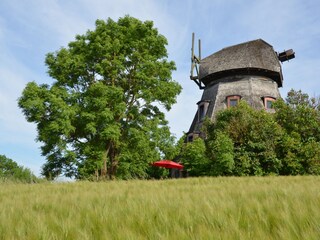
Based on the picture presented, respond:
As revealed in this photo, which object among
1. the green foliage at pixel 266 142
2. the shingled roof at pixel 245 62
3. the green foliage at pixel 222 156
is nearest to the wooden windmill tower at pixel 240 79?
the shingled roof at pixel 245 62

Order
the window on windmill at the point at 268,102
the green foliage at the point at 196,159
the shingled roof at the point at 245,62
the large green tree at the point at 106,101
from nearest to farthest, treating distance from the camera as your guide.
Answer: the large green tree at the point at 106,101 → the green foliage at the point at 196,159 → the window on windmill at the point at 268,102 → the shingled roof at the point at 245,62

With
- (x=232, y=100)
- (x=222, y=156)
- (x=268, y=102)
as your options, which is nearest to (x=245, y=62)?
(x=232, y=100)

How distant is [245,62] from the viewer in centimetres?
3136

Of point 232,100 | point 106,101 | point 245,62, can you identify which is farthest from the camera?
point 245,62

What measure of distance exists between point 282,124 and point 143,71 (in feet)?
38.9

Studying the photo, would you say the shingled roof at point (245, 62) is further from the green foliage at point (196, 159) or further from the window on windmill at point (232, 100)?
the green foliage at point (196, 159)

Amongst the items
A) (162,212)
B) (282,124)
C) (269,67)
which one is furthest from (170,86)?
(162,212)

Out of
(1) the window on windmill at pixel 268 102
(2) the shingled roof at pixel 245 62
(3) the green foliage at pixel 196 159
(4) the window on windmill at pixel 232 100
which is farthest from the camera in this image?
(2) the shingled roof at pixel 245 62

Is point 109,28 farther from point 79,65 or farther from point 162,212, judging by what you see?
point 162,212

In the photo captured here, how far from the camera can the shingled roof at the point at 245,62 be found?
3145 centimetres

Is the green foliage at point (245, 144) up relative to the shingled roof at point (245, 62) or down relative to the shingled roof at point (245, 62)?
down

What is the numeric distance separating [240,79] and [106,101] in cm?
1658

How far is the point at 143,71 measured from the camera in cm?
2266

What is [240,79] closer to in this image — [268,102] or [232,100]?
[232,100]
